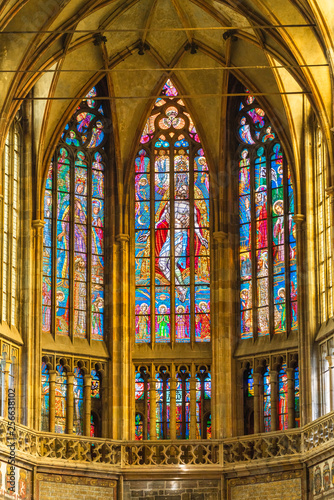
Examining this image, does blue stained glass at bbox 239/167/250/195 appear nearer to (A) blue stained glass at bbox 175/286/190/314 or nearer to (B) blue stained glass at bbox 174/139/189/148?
(B) blue stained glass at bbox 174/139/189/148

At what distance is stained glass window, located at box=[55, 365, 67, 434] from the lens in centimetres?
4016

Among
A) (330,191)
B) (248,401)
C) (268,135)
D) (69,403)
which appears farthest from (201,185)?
(69,403)

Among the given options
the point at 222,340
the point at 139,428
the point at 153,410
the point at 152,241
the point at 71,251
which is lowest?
the point at 139,428

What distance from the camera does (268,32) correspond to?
38.8 metres

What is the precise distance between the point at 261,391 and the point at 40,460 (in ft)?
19.6

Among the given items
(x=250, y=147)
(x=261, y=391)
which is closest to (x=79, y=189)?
(x=250, y=147)

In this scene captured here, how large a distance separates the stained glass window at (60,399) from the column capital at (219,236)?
17.6ft

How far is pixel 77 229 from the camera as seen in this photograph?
4203 cm

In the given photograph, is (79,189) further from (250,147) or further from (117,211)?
(250,147)

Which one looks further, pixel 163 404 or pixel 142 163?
pixel 142 163

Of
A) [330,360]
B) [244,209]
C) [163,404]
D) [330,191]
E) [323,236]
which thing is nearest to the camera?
[330,191]

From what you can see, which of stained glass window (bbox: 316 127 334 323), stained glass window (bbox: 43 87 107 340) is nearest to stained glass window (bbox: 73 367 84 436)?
stained glass window (bbox: 43 87 107 340)

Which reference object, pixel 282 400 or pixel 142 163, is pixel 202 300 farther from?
pixel 142 163

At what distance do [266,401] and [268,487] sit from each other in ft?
8.38
